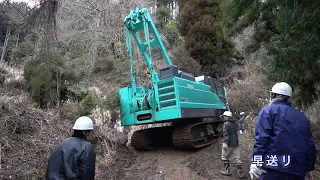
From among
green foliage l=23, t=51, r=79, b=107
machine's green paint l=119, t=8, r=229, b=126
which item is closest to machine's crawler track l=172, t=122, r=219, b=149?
machine's green paint l=119, t=8, r=229, b=126

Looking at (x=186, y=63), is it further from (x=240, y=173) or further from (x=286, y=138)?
(x=286, y=138)

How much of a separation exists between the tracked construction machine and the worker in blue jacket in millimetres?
4441

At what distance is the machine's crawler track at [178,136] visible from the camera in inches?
358

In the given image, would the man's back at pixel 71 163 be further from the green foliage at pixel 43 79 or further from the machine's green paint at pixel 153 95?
the green foliage at pixel 43 79

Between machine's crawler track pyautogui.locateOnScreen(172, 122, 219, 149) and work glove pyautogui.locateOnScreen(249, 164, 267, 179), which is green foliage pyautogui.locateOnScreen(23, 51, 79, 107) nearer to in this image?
machine's crawler track pyautogui.locateOnScreen(172, 122, 219, 149)

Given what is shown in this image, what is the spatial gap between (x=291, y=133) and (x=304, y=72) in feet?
7.34

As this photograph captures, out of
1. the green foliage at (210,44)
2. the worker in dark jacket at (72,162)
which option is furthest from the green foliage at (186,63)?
the worker in dark jacket at (72,162)

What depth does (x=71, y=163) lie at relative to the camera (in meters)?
3.33

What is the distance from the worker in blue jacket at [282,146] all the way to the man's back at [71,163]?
192 centimetres

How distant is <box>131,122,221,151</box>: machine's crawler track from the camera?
9.09 m

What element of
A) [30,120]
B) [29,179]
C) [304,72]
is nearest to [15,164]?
[29,179]

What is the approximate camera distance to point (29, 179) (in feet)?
18.3

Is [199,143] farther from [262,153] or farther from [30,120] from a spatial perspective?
[262,153]

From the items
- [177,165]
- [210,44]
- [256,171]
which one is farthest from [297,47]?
[210,44]
